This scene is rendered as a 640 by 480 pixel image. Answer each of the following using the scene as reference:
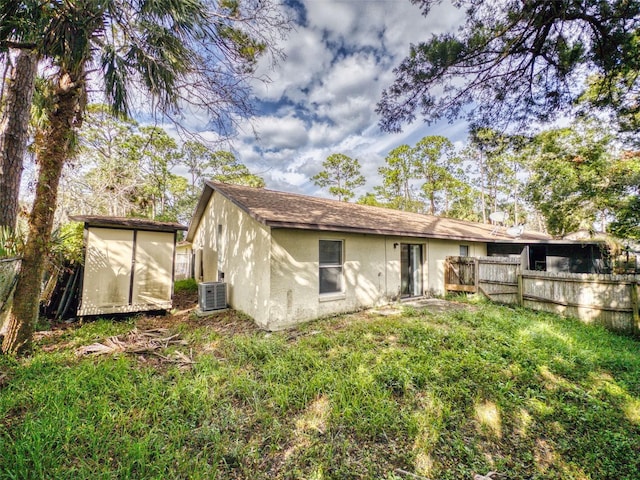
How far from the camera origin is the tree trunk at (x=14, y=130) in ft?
17.3

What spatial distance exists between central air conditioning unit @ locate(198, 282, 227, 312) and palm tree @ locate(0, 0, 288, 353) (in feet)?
10.9

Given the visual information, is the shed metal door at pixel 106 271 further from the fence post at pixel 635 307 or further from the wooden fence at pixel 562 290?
the fence post at pixel 635 307

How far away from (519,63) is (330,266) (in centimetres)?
552

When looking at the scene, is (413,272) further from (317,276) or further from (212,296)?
(212,296)

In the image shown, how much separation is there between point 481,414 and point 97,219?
339 inches

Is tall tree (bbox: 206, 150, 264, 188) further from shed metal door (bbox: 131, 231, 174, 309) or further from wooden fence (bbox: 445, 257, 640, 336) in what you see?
wooden fence (bbox: 445, 257, 640, 336)

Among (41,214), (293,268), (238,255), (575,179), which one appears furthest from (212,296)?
(575,179)

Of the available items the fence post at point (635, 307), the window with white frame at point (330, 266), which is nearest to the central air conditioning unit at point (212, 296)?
the window with white frame at point (330, 266)

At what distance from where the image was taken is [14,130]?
5.33 m

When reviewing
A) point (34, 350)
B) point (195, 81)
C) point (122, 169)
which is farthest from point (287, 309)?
point (122, 169)

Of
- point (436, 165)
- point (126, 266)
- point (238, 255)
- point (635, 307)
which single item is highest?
point (436, 165)

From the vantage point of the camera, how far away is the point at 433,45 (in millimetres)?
4250

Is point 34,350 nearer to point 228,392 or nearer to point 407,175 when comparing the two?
point 228,392

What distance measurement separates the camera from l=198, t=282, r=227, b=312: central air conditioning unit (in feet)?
24.0
